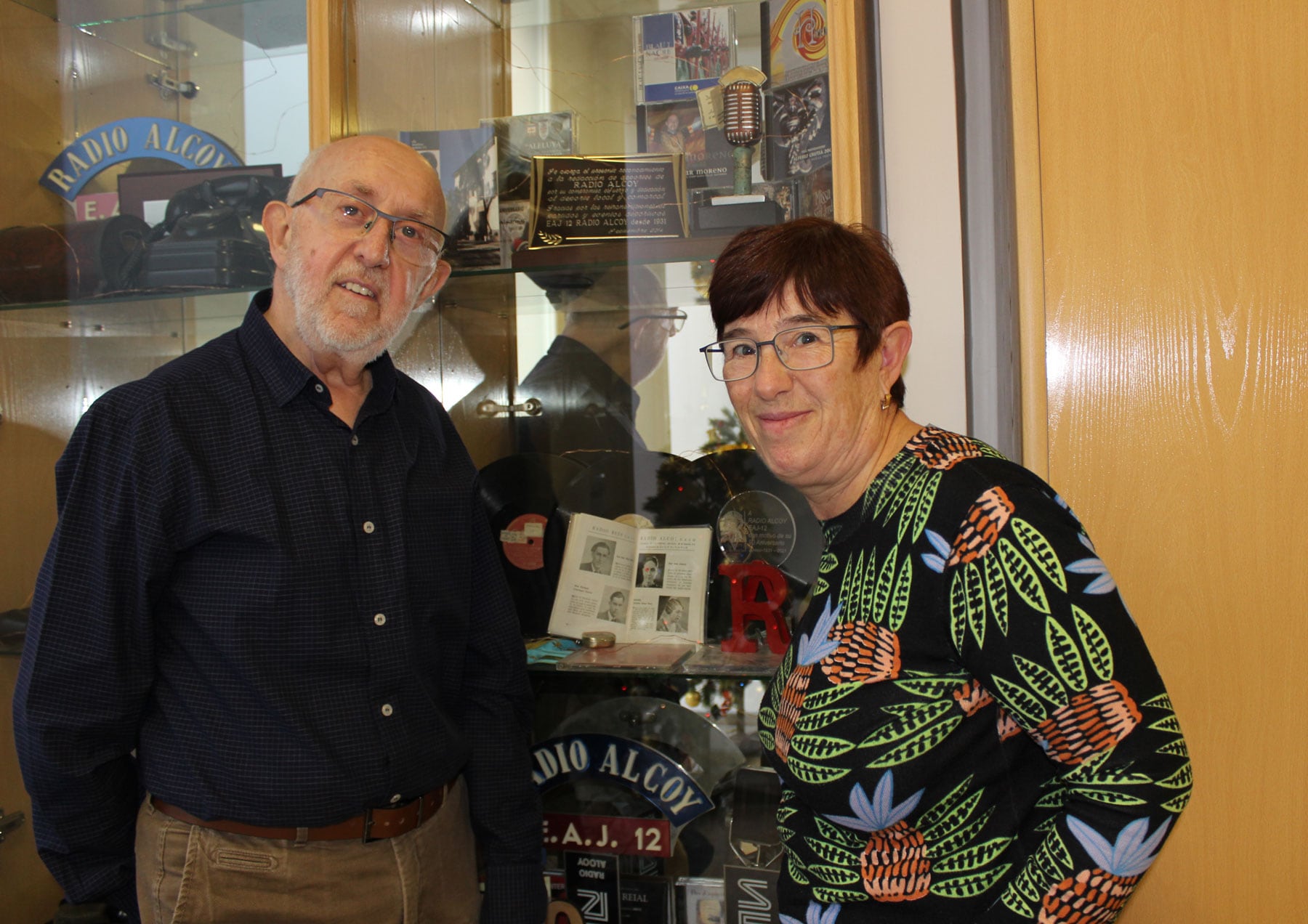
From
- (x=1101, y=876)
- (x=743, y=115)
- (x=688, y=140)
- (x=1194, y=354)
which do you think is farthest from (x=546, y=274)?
(x=1101, y=876)

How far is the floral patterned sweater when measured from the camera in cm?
86

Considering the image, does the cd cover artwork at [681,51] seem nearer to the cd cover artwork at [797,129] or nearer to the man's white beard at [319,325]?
the cd cover artwork at [797,129]

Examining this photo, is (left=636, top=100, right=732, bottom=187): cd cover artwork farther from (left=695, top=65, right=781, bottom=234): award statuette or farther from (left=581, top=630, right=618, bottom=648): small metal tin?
(left=581, top=630, right=618, bottom=648): small metal tin

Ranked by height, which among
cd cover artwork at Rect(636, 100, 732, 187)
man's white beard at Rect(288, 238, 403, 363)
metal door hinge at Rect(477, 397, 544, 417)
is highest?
cd cover artwork at Rect(636, 100, 732, 187)

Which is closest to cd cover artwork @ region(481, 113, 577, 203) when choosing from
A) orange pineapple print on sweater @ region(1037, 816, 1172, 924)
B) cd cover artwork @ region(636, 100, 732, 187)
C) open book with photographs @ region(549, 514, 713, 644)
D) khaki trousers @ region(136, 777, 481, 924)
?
cd cover artwork @ region(636, 100, 732, 187)

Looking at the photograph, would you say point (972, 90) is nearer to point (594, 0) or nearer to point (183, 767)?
point (594, 0)

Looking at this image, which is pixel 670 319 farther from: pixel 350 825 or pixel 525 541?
pixel 350 825

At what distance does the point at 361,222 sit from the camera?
4.59 feet

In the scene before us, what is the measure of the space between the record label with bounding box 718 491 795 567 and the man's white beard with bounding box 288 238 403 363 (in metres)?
0.74

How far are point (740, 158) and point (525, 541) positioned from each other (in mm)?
863

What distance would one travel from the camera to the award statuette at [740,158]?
5.45ft

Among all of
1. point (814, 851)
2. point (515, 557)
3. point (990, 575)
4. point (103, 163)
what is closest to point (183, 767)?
point (515, 557)

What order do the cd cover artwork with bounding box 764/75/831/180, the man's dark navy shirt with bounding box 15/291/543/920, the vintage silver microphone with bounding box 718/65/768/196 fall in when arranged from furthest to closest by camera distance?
the vintage silver microphone with bounding box 718/65/768/196
the cd cover artwork with bounding box 764/75/831/180
the man's dark navy shirt with bounding box 15/291/543/920

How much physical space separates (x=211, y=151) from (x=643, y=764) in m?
1.59
